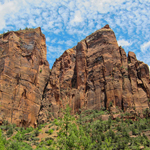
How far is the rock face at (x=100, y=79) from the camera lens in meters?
46.1

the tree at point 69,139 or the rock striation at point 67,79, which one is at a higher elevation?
the rock striation at point 67,79

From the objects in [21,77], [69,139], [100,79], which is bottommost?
[69,139]

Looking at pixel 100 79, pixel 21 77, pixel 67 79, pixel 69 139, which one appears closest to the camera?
pixel 69 139

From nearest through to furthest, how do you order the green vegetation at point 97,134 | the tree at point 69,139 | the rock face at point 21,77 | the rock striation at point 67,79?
the tree at point 69,139
the green vegetation at point 97,134
the rock face at point 21,77
the rock striation at point 67,79

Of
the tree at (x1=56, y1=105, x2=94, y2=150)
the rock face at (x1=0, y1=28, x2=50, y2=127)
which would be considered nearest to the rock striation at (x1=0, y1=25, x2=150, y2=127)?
the rock face at (x1=0, y1=28, x2=50, y2=127)

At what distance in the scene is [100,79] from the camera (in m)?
50.0

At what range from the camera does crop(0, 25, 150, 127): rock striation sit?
4062cm

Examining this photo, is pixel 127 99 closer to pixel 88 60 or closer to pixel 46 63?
pixel 88 60

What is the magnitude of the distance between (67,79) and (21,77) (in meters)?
16.7

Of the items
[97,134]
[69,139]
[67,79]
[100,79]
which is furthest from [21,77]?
[69,139]

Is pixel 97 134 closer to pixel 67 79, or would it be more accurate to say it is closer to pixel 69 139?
pixel 69 139

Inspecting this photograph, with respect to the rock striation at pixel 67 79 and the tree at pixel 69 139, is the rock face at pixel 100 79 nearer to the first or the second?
the rock striation at pixel 67 79

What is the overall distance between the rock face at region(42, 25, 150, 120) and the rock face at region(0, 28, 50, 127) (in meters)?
5.56

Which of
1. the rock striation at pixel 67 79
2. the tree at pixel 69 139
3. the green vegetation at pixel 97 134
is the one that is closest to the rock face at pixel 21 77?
the rock striation at pixel 67 79
